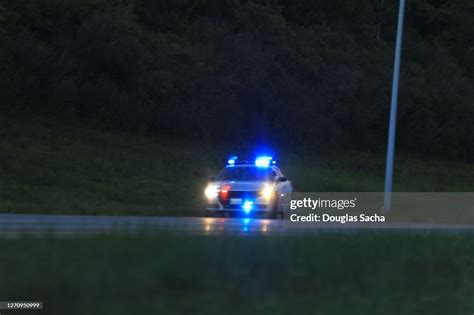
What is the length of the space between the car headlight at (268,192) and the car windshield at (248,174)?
0.36m

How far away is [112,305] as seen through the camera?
9.52 m

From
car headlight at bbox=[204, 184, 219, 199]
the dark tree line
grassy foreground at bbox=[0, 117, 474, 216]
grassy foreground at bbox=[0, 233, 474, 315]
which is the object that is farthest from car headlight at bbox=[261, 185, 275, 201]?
the dark tree line

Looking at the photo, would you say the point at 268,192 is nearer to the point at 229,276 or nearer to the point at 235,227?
the point at 235,227

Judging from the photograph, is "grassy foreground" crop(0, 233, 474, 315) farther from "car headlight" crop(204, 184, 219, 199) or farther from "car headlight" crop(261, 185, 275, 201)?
"car headlight" crop(204, 184, 219, 199)

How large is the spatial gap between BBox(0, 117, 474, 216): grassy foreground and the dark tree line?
2.06 m

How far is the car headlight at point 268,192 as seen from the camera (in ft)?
78.4

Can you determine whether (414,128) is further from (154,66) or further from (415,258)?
(415,258)

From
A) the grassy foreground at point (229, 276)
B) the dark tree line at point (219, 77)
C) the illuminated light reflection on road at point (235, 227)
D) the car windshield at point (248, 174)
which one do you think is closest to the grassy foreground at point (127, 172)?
the dark tree line at point (219, 77)

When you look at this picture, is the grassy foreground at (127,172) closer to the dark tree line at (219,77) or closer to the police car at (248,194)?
the dark tree line at (219,77)

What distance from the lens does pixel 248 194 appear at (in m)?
23.8

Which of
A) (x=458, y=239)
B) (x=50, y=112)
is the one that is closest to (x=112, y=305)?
(x=458, y=239)

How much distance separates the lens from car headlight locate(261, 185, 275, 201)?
23.9 metres

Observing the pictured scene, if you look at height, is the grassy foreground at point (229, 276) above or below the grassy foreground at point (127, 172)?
below

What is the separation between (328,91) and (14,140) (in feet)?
68.2
